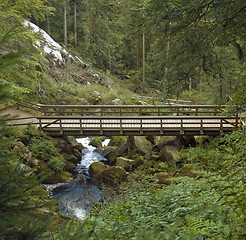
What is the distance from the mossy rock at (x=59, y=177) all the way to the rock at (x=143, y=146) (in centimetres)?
408

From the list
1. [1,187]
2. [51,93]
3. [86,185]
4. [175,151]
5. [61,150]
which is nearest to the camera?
[1,187]

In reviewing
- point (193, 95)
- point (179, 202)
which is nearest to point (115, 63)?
point (193, 95)

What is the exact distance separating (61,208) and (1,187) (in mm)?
7304

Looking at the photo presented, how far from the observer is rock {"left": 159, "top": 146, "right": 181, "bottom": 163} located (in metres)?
10.3

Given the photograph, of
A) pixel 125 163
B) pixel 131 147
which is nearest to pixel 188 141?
pixel 131 147

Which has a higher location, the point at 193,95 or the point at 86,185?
the point at 193,95

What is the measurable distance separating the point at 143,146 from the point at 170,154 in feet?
7.19

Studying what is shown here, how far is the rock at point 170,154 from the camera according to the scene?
1026 centimetres

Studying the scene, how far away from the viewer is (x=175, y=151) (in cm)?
1072

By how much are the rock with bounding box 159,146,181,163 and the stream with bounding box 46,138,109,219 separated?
3488 mm

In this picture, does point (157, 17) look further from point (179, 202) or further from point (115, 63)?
point (115, 63)

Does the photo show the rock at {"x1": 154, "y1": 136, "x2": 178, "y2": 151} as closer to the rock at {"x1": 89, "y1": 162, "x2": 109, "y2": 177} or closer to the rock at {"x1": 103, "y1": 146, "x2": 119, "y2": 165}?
the rock at {"x1": 103, "y1": 146, "x2": 119, "y2": 165}

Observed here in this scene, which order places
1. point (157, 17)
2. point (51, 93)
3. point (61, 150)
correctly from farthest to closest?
1. point (51, 93)
2. point (61, 150)
3. point (157, 17)

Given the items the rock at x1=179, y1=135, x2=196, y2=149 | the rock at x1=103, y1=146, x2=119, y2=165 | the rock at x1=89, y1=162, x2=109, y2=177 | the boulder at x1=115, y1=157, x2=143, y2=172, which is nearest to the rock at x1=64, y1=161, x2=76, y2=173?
the rock at x1=89, y1=162, x2=109, y2=177
